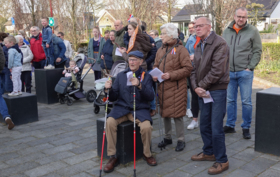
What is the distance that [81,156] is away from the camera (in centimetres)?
464

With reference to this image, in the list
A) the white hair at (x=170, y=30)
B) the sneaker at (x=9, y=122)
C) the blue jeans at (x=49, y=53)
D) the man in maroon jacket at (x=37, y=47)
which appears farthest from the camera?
the man in maroon jacket at (x=37, y=47)

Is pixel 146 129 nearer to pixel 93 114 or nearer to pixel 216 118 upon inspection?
pixel 216 118

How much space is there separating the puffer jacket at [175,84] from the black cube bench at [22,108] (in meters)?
3.56

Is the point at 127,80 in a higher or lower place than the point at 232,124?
higher

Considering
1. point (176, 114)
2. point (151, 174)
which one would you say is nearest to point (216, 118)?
point (176, 114)

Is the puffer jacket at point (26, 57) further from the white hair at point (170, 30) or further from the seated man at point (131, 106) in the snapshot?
the white hair at point (170, 30)

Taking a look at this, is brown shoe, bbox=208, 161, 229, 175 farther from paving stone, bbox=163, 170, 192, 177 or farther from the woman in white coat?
the woman in white coat

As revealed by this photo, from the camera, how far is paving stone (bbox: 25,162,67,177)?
4.05 m

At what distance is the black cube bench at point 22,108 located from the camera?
6.52 m

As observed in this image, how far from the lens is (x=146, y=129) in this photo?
4094mm

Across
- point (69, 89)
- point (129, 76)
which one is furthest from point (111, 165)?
point (69, 89)

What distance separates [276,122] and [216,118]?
41.3 inches

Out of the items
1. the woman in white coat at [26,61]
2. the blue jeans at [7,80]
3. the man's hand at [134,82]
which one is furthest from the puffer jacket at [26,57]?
the man's hand at [134,82]

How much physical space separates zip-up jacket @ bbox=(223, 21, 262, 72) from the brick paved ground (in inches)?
51.2
